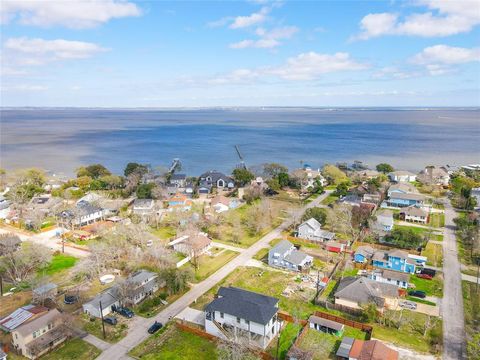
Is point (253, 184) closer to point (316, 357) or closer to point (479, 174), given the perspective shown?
point (316, 357)

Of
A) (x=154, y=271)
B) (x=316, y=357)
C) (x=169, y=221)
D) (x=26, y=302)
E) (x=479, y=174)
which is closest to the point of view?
(x=316, y=357)

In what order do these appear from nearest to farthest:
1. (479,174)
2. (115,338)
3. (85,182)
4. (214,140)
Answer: (115,338) → (85,182) → (479,174) → (214,140)

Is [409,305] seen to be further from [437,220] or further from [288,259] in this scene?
[437,220]

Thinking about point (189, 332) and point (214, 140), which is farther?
point (214, 140)

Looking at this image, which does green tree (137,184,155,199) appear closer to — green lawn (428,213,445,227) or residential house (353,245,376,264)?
residential house (353,245,376,264)

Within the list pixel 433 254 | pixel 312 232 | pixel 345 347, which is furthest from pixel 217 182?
pixel 345 347

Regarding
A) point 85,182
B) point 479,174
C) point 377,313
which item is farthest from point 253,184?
point 479,174

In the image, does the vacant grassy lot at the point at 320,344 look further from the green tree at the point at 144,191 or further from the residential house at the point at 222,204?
the green tree at the point at 144,191
